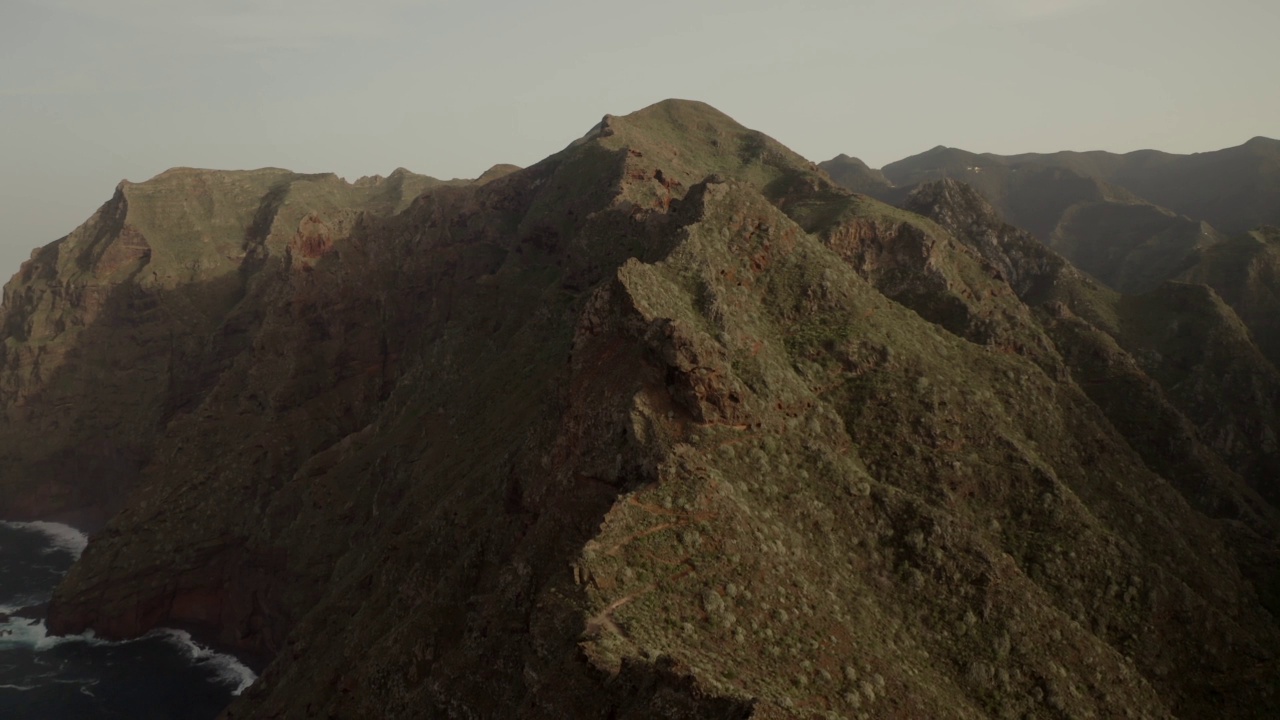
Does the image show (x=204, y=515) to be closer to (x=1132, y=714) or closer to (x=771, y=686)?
(x=771, y=686)

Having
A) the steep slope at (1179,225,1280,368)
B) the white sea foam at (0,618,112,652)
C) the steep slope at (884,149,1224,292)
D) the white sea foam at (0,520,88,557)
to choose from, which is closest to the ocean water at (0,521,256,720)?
the white sea foam at (0,618,112,652)

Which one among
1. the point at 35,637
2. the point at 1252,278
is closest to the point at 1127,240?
the point at 1252,278

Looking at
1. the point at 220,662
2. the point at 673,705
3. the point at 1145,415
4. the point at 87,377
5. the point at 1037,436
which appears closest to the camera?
the point at 673,705

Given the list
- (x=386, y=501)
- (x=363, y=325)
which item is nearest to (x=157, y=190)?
(x=363, y=325)

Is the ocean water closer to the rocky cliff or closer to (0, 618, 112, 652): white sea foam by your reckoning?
(0, 618, 112, 652): white sea foam

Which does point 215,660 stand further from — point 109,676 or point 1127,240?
point 1127,240
